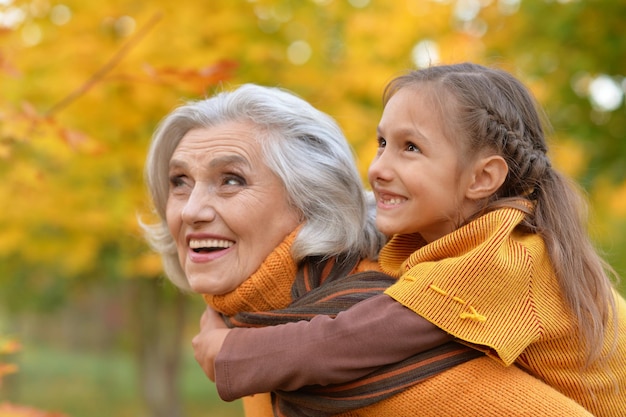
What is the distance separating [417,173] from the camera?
2.02 metres

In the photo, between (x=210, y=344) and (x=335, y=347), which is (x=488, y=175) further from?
(x=210, y=344)

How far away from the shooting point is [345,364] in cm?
192

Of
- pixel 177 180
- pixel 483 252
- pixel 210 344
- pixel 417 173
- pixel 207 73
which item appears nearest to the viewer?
pixel 483 252

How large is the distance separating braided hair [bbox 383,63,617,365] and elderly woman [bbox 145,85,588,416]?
44 cm

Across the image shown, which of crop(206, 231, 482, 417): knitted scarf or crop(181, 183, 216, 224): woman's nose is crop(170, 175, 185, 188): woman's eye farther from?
crop(206, 231, 482, 417): knitted scarf

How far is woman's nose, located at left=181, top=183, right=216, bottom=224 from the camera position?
7.64ft

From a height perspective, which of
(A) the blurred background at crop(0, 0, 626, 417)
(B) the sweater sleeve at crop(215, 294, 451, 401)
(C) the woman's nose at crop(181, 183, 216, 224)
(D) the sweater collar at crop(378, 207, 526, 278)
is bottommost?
(B) the sweater sleeve at crop(215, 294, 451, 401)

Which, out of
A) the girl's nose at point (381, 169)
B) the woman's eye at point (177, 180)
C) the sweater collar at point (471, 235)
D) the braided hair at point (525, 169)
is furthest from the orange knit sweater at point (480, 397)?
the woman's eye at point (177, 180)

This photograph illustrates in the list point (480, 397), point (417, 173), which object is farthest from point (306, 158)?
point (480, 397)

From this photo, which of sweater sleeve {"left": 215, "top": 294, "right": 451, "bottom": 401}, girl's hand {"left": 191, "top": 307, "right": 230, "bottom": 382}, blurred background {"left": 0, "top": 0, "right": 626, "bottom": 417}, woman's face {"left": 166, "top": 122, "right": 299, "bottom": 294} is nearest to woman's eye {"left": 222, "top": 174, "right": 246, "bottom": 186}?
woman's face {"left": 166, "top": 122, "right": 299, "bottom": 294}

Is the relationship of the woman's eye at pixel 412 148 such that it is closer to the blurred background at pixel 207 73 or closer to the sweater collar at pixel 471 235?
the sweater collar at pixel 471 235

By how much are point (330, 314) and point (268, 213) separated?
0.41 meters

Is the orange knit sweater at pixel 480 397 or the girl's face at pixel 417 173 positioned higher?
the girl's face at pixel 417 173

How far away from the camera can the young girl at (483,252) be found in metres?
1.88
